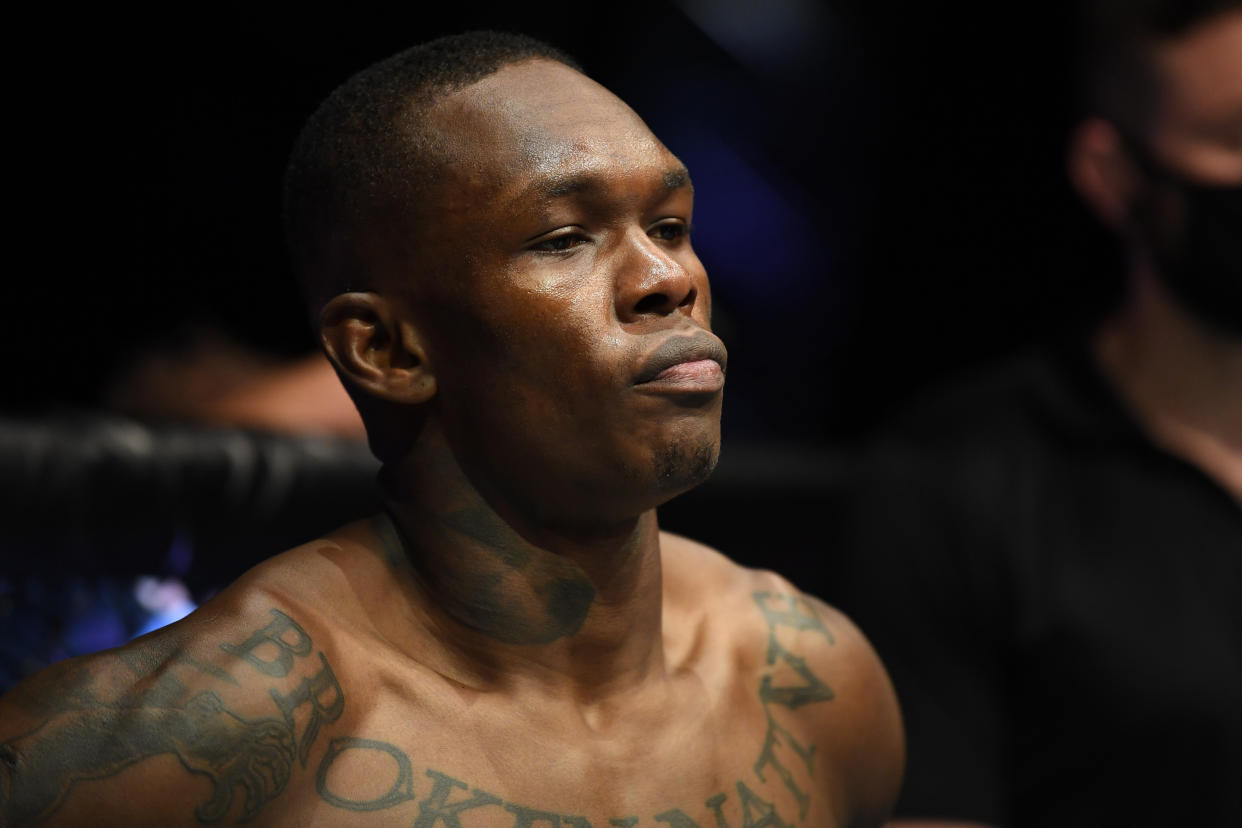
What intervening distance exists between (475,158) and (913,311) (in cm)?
252

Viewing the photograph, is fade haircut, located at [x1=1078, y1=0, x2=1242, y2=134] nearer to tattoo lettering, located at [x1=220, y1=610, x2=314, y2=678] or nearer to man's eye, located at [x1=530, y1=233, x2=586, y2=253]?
man's eye, located at [x1=530, y1=233, x2=586, y2=253]

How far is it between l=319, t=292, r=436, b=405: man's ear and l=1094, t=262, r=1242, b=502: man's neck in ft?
5.57

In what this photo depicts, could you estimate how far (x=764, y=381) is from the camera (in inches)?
151

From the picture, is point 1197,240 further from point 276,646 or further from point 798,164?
point 276,646

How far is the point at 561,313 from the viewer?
4.28ft

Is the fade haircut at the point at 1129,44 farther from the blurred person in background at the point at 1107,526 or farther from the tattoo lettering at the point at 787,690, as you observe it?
the tattoo lettering at the point at 787,690

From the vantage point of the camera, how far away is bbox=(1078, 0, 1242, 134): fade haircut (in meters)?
2.60

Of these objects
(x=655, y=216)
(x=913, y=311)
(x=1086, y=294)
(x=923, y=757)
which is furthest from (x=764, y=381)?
(x=655, y=216)

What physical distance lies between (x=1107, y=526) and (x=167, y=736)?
1.84 metres

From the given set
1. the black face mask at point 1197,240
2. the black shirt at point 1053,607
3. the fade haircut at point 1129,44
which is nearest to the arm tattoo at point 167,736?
the black shirt at point 1053,607

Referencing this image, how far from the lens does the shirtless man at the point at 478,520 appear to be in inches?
49.0

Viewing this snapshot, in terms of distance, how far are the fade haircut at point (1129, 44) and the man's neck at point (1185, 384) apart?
0.94 feet

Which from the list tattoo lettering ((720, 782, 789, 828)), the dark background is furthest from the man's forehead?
the dark background

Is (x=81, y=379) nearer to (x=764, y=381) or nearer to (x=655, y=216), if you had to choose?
(x=655, y=216)
